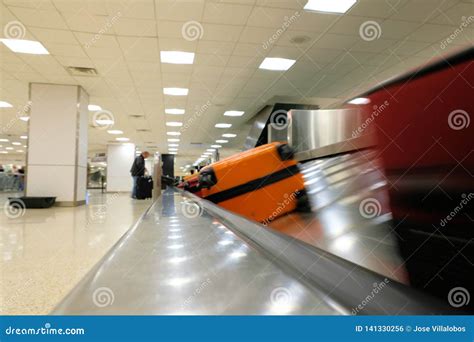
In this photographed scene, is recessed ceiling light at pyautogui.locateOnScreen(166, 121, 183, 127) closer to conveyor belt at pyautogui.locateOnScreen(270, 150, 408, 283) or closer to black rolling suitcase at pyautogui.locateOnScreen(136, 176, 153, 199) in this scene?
black rolling suitcase at pyautogui.locateOnScreen(136, 176, 153, 199)

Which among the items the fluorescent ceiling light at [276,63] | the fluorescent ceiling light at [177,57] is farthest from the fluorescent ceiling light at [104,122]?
the fluorescent ceiling light at [276,63]

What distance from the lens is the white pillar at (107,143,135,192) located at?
51.5 feet

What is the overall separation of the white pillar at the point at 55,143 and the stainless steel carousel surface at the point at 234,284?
6813mm

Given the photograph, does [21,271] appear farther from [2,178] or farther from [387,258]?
[2,178]

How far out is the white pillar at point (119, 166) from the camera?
15.7m

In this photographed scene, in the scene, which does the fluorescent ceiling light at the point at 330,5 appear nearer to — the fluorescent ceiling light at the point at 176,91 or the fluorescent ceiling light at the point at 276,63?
the fluorescent ceiling light at the point at 276,63

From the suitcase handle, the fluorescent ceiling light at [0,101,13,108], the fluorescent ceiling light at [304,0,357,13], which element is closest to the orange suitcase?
the suitcase handle

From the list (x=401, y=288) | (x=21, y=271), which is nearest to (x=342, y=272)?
(x=401, y=288)

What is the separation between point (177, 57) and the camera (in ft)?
17.2

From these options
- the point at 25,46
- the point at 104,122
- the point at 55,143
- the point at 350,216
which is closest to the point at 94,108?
the point at 104,122

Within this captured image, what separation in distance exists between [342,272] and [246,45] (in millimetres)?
4897

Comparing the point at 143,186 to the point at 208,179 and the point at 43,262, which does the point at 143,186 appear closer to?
the point at 208,179

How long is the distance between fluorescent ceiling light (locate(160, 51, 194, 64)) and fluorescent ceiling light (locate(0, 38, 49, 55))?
198cm

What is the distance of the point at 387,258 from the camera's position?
0.97 m
